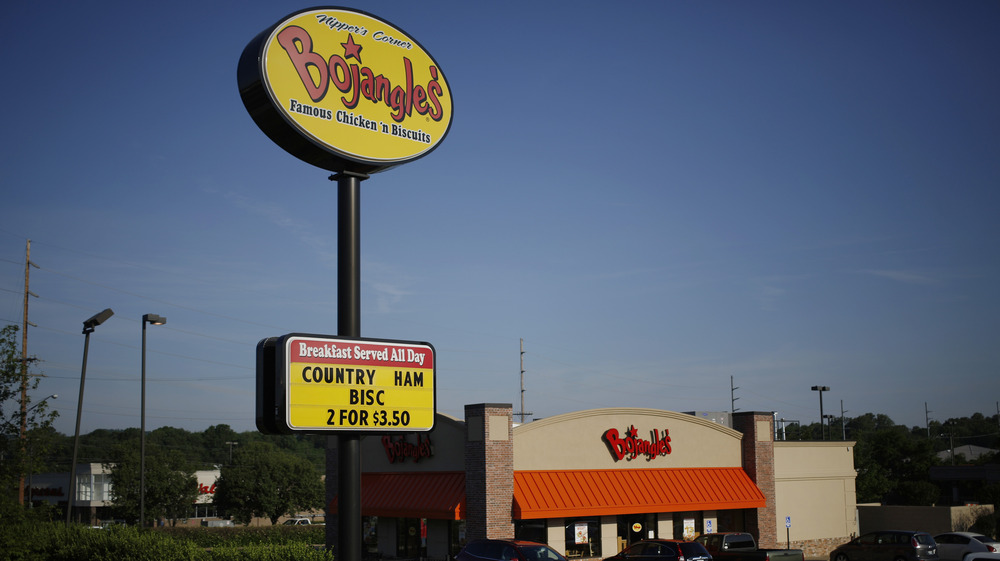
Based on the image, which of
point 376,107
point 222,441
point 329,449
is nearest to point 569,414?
point 329,449

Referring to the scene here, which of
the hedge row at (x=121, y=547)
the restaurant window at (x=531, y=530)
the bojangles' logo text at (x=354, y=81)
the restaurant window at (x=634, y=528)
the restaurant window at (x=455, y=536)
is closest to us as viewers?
the bojangles' logo text at (x=354, y=81)

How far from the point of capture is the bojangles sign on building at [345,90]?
1119cm

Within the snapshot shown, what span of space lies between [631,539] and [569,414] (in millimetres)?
6134

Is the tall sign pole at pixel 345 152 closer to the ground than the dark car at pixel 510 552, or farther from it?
farther from it

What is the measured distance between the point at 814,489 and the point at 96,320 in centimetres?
3489

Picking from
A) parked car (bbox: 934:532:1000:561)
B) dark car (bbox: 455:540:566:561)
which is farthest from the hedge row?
parked car (bbox: 934:532:1000:561)

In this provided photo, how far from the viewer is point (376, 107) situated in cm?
1227

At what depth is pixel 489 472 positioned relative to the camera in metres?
31.5

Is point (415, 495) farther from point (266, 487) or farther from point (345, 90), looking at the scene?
point (266, 487)

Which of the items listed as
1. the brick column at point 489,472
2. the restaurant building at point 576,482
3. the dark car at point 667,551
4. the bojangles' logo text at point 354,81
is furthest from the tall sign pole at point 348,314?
the restaurant building at point 576,482

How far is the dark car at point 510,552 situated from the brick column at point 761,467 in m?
18.8

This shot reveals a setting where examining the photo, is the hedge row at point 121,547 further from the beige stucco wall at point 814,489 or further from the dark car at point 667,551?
the beige stucco wall at point 814,489

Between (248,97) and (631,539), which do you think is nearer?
(248,97)

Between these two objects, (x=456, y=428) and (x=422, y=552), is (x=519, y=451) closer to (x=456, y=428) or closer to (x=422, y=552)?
(x=456, y=428)
